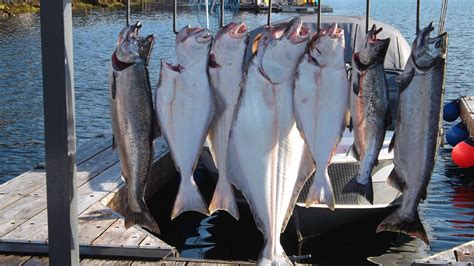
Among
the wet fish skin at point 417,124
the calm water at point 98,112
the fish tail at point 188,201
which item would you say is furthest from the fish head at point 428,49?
the calm water at point 98,112

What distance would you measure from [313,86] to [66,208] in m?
1.45

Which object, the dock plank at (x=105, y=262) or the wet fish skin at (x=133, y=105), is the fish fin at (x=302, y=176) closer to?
the wet fish skin at (x=133, y=105)

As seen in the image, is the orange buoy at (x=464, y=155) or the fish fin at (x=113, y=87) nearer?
the fish fin at (x=113, y=87)

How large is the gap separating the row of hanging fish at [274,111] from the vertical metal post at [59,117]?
41 cm

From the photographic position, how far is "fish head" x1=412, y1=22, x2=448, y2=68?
3.01 metres

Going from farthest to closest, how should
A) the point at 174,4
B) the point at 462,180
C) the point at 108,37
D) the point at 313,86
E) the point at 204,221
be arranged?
the point at 108,37
the point at 462,180
the point at 204,221
the point at 174,4
the point at 313,86

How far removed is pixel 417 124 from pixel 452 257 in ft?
8.19

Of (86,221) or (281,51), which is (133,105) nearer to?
(281,51)

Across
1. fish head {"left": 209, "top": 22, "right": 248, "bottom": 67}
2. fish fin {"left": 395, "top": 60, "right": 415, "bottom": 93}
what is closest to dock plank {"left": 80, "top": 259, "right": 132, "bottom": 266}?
fish head {"left": 209, "top": 22, "right": 248, "bottom": 67}

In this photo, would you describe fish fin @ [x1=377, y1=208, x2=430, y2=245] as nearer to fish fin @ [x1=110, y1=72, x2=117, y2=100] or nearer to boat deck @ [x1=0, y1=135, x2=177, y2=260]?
fish fin @ [x1=110, y1=72, x2=117, y2=100]

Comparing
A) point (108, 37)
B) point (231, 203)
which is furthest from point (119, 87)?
point (108, 37)

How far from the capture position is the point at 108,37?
1470 inches

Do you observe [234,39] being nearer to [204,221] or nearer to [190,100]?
[190,100]

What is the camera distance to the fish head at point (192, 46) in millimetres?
3152
